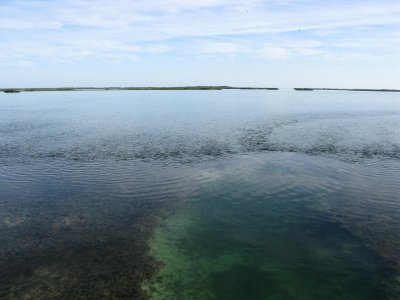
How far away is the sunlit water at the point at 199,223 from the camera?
634 inches

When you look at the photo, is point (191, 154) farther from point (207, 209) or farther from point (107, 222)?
point (107, 222)

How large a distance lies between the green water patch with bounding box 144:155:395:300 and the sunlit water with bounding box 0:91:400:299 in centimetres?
8

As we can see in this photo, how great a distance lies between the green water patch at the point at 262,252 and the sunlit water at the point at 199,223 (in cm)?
8

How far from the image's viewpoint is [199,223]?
907 inches

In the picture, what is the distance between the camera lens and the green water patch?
15656 millimetres

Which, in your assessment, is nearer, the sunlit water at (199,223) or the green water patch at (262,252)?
the green water patch at (262,252)

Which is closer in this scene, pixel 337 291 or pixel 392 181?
pixel 337 291

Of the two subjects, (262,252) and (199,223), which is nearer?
(262,252)

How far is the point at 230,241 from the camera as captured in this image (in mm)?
20281

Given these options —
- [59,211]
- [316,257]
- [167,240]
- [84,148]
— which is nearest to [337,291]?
[316,257]

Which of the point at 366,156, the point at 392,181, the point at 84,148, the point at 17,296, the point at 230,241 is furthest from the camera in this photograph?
the point at 84,148

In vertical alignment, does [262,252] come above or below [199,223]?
above

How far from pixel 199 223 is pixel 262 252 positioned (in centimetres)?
561

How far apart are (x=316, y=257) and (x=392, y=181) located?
59.8ft
